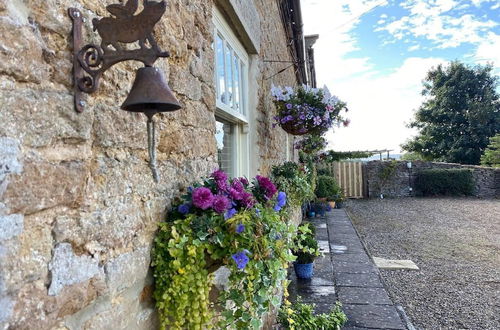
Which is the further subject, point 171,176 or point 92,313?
point 171,176

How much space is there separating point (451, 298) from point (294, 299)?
189 cm

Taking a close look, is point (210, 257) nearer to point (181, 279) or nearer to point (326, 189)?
point (181, 279)

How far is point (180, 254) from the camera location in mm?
1243

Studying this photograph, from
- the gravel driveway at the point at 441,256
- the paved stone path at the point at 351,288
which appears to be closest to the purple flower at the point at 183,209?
the paved stone path at the point at 351,288

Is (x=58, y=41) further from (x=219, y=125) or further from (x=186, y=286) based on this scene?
(x=219, y=125)

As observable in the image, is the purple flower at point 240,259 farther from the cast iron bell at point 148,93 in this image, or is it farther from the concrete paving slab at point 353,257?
the concrete paving slab at point 353,257

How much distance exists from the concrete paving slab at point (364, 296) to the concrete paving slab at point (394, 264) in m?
1.37

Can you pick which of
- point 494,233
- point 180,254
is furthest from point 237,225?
point 494,233

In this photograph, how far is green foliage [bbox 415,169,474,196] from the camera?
502 inches

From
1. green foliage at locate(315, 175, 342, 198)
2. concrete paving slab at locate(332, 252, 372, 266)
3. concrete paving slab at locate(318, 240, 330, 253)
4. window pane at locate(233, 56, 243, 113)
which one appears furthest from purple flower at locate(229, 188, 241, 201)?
green foliage at locate(315, 175, 342, 198)

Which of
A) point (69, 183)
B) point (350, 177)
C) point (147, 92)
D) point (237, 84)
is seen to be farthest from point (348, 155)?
point (69, 183)

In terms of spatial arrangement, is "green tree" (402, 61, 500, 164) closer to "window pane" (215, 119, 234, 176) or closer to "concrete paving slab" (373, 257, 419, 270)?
"concrete paving slab" (373, 257, 419, 270)

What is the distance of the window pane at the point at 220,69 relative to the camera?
239cm

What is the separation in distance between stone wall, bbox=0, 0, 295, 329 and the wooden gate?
12.5 metres
